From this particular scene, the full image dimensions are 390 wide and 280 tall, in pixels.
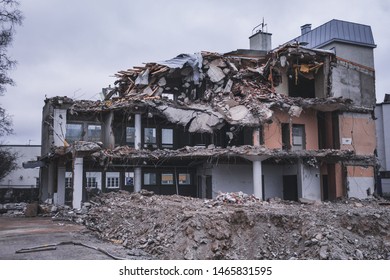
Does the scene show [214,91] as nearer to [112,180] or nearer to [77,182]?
[112,180]

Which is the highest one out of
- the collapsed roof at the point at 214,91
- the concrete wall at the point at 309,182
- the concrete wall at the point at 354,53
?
the concrete wall at the point at 354,53

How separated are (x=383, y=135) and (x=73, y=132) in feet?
83.1

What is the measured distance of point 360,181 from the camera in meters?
32.0

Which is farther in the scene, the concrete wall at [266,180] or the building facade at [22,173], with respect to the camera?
the building facade at [22,173]

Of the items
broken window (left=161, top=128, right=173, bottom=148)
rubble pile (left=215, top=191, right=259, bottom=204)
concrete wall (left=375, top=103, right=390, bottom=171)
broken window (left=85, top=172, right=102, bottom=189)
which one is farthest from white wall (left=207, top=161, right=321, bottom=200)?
broken window (left=85, top=172, right=102, bottom=189)

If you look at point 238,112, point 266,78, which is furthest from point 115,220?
point 266,78

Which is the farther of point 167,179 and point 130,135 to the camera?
point 167,179

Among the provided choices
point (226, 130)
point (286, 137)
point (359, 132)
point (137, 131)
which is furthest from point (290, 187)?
point (137, 131)

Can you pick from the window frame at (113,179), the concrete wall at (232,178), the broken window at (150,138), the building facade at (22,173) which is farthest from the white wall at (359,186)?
the building facade at (22,173)

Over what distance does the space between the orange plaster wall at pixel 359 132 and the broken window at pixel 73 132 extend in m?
19.3

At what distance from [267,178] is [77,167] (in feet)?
44.3

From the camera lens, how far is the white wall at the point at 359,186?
103 ft

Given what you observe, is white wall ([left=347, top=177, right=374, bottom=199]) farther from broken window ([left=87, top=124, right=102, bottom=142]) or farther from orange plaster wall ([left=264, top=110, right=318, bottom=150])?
broken window ([left=87, top=124, right=102, bottom=142])

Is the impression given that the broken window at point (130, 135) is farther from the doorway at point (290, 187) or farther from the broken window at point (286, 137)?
Result: the doorway at point (290, 187)
